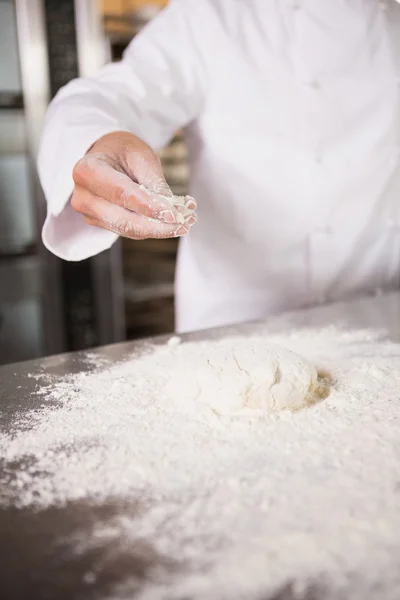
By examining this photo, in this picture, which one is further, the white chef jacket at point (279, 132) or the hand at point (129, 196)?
the white chef jacket at point (279, 132)

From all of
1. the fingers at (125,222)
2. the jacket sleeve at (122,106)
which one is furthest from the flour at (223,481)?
the jacket sleeve at (122,106)

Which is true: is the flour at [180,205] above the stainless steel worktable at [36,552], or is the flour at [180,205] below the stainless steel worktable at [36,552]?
above

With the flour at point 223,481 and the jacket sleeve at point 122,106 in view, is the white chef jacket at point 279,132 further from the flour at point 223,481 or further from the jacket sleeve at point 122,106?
the flour at point 223,481

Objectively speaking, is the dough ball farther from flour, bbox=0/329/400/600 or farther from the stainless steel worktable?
the stainless steel worktable

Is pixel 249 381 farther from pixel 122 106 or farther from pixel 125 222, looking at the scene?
pixel 122 106

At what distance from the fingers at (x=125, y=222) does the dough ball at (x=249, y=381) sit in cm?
20

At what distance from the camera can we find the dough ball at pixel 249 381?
2.52ft

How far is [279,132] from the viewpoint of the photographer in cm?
150

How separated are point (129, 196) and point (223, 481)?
49cm

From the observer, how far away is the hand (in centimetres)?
90

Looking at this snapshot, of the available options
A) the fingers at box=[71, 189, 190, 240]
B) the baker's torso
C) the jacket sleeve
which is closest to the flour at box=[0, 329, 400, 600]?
the fingers at box=[71, 189, 190, 240]

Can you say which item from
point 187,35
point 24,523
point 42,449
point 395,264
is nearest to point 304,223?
point 395,264

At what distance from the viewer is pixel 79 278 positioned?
106 inches

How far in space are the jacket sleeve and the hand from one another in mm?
124
